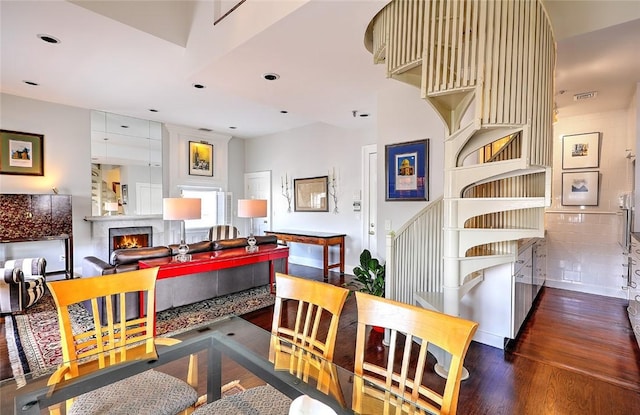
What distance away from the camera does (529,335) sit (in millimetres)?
3070

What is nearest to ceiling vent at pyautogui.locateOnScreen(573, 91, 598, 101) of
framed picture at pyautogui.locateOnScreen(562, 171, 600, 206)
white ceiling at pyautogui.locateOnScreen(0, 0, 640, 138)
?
white ceiling at pyautogui.locateOnScreen(0, 0, 640, 138)

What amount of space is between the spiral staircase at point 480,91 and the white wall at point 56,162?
520 cm

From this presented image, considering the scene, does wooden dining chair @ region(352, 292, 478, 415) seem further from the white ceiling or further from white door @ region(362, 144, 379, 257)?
white door @ region(362, 144, 379, 257)

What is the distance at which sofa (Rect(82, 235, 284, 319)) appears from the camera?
3188 millimetres

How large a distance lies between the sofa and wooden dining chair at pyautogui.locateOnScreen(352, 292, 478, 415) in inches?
108

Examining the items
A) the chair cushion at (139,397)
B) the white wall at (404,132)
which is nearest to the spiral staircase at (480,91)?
the white wall at (404,132)

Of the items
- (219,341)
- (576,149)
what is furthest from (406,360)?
(576,149)

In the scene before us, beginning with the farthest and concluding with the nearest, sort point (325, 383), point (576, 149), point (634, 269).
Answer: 1. point (576, 149)
2. point (634, 269)
3. point (325, 383)

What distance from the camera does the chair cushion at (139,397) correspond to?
1.27 m

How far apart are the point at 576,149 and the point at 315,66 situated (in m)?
4.00

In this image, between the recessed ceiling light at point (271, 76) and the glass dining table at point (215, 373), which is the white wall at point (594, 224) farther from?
the glass dining table at point (215, 373)

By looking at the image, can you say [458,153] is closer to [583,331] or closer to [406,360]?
[406,360]

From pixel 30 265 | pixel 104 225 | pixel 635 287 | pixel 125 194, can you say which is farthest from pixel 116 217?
pixel 635 287

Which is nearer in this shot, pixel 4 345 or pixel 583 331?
pixel 4 345
